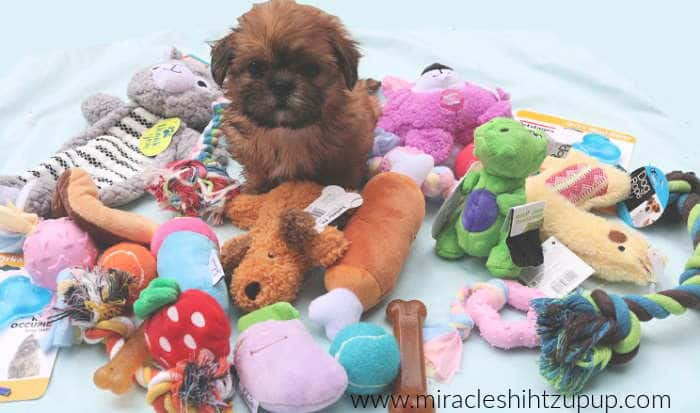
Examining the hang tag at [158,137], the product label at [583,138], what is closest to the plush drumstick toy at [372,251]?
the product label at [583,138]

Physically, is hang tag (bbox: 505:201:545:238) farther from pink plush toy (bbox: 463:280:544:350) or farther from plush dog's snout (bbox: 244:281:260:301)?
plush dog's snout (bbox: 244:281:260:301)

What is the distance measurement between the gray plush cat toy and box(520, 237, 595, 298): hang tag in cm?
113

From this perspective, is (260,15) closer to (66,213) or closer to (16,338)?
(66,213)

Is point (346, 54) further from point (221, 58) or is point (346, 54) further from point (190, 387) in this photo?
point (190, 387)

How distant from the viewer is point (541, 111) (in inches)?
109

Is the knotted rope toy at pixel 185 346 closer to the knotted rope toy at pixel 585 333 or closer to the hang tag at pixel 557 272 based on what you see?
the knotted rope toy at pixel 585 333

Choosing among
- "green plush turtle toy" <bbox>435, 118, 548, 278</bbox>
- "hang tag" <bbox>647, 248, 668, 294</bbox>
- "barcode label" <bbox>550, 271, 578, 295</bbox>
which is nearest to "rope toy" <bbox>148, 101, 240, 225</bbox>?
"green plush turtle toy" <bbox>435, 118, 548, 278</bbox>

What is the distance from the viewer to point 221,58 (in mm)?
1845

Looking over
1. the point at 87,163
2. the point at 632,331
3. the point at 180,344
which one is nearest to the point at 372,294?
the point at 180,344

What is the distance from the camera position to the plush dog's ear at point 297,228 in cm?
171

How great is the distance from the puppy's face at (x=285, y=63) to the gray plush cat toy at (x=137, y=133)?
0.53m

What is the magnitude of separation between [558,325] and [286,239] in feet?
2.34

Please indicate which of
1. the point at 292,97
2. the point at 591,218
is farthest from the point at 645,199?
the point at 292,97

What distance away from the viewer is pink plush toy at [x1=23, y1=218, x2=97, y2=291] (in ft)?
5.55
